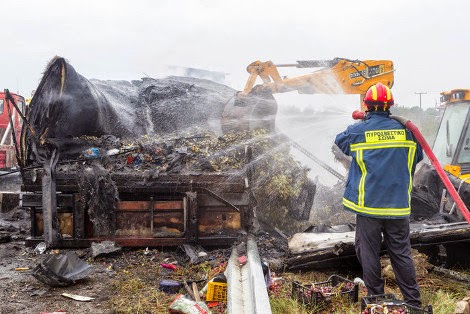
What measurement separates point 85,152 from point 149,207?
4.26 ft

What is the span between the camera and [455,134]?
21.8 feet

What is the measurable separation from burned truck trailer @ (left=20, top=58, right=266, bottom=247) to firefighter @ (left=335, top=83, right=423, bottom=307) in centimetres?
202

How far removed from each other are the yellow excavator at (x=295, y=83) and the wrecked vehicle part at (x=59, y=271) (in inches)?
144

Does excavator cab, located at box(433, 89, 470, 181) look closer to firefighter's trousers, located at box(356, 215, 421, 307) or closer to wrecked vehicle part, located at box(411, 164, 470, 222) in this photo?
wrecked vehicle part, located at box(411, 164, 470, 222)

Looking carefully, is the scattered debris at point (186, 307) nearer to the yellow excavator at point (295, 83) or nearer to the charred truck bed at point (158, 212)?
the charred truck bed at point (158, 212)

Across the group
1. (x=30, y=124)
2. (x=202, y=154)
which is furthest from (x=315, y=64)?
(x=30, y=124)

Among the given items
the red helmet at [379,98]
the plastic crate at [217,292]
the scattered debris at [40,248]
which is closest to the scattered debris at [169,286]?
the plastic crate at [217,292]

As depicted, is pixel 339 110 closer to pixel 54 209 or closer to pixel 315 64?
pixel 315 64

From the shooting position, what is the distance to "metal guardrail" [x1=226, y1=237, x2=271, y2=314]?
3229mm

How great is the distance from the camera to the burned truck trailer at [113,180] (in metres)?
5.45

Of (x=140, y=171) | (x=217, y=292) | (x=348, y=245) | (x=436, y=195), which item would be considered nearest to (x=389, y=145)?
(x=348, y=245)

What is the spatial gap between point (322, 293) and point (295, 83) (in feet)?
14.1

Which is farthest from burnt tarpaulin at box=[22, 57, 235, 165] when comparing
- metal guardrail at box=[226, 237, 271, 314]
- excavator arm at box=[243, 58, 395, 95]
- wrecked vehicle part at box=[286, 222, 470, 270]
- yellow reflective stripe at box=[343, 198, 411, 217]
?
yellow reflective stripe at box=[343, 198, 411, 217]

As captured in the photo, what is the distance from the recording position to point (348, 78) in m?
7.01
